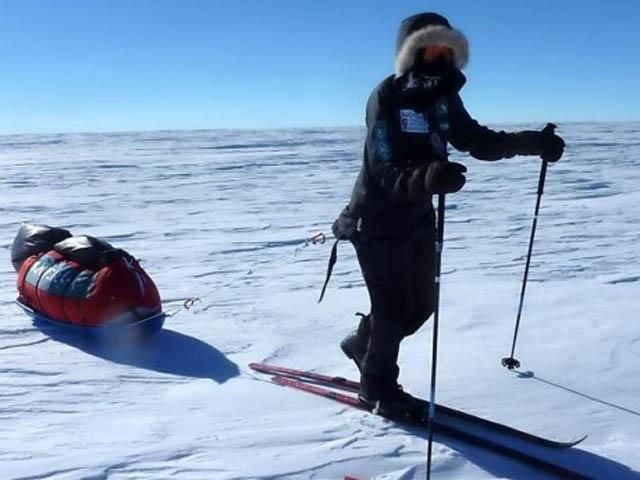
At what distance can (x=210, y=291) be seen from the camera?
5824 mm

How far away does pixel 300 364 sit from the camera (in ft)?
13.1

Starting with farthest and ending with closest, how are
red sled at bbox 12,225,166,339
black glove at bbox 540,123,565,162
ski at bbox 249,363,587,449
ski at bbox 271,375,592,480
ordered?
red sled at bbox 12,225,166,339 → black glove at bbox 540,123,565,162 → ski at bbox 249,363,587,449 → ski at bbox 271,375,592,480

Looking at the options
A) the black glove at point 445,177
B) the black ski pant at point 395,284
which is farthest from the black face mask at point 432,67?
the black ski pant at point 395,284

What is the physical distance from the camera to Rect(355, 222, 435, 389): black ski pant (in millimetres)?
2881

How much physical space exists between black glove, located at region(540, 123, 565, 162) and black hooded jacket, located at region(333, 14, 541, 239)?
0.04m

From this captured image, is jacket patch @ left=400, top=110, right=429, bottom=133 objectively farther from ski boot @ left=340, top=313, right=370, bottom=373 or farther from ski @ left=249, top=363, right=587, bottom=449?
ski @ left=249, top=363, right=587, bottom=449

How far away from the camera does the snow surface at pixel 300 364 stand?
2691 millimetres

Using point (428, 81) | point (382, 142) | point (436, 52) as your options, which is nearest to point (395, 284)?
point (382, 142)

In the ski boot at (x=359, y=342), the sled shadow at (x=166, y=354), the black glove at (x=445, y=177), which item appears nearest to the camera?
the black glove at (x=445, y=177)

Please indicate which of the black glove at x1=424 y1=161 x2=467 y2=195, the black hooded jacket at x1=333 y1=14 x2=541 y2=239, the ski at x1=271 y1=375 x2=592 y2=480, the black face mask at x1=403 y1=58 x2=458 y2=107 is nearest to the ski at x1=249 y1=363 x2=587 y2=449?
the ski at x1=271 y1=375 x2=592 y2=480

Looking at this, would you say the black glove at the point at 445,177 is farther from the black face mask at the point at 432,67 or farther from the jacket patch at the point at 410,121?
the black face mask at the point at 432,67

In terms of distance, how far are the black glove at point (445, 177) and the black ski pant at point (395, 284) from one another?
60cm

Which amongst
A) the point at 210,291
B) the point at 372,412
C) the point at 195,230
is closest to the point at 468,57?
the point at 372,412

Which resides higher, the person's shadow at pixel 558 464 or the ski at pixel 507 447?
the ski at pixel 507 447
